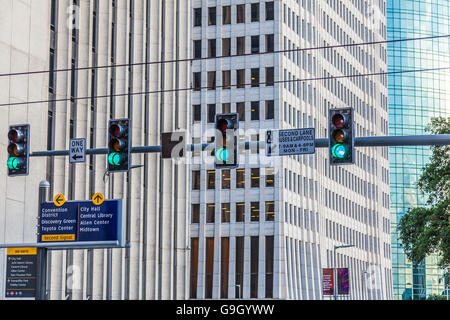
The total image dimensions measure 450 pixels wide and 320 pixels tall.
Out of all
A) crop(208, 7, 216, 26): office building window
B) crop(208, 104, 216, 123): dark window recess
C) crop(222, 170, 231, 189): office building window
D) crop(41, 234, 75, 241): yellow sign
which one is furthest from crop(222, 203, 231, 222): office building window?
crop(41, 234, 75, 241): yellow sign

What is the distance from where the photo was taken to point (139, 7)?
54375 millimetres

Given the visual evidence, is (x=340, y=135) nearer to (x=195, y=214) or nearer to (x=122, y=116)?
(x=122, y=116)

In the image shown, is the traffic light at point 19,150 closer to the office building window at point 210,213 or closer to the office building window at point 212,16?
the office building window at point 210,213

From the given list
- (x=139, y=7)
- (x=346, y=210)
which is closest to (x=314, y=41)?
(x=346, y=210)

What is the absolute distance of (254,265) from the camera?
3435 inches

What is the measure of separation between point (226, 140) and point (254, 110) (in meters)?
70.6

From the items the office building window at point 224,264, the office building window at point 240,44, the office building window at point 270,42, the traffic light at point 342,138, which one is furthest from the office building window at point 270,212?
the traffic light at point 342,138

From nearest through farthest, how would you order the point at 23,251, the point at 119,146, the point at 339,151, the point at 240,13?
the point at 339,151 < the point at 119,146 < the point at 23,251 < the point at 240,13

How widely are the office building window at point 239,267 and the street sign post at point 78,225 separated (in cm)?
6180

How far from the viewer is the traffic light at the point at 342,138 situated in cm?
1745

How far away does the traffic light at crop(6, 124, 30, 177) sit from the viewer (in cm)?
1961

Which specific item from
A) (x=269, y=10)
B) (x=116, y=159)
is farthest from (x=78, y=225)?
(x=269, y=10)

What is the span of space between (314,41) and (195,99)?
54.5 ft

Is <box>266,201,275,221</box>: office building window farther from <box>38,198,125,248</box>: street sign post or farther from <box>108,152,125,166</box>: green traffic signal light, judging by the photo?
<box>108,152,125,166</box>: green traffic signal light
